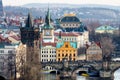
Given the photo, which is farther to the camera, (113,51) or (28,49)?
(113,51)

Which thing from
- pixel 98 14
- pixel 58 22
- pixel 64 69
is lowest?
pixel 98 14

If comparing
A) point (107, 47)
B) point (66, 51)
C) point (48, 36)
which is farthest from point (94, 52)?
point (107, 47)

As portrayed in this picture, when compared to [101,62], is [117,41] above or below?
below

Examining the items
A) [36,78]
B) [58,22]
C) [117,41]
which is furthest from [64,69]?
[58,22]

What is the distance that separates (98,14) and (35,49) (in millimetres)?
104605

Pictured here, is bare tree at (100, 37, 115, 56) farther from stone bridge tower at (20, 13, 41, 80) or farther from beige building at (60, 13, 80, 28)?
beige building at (60, 13, 80, 28)

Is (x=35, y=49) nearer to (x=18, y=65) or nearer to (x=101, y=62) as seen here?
(x=101, y=62)

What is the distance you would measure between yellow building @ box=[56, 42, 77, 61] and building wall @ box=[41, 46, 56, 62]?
12.5 inches

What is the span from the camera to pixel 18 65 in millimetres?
44500

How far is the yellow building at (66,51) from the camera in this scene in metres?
58.9

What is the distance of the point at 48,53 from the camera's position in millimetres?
58938

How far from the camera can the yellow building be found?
193 feet

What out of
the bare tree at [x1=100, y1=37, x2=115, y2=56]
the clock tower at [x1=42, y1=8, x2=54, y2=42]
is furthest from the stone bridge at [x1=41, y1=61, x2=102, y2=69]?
the bare tree at [x1=100, y1=37, x2=115, y2=56]

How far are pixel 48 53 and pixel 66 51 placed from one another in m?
1.34
